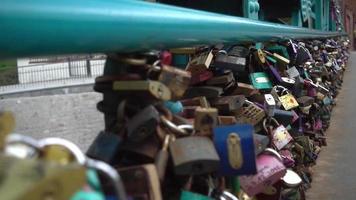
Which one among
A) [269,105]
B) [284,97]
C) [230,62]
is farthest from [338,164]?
[230,62]

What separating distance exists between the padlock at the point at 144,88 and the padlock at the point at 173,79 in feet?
0.09

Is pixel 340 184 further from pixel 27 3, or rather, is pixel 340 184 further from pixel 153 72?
pixel 27 3

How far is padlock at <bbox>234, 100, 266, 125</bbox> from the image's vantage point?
1746mm

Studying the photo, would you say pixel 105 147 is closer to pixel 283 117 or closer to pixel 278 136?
pixel 278 136

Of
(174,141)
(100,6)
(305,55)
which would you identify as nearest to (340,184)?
(305,55)

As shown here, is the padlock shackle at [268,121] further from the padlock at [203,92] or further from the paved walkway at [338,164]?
the paved walkway at [338,164]

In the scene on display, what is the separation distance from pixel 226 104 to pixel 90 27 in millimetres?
920

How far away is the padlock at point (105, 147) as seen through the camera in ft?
2.80

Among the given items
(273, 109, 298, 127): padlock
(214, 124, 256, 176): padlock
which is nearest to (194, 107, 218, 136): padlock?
(214, 124, 256, 176): padlock

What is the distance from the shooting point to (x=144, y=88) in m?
0.89

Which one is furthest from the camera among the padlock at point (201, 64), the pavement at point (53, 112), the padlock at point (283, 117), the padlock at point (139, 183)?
the pavement at point (53, 112)

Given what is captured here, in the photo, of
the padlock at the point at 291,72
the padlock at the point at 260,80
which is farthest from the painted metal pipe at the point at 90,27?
the padlock at the point at 291,72

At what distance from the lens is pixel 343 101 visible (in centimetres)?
761

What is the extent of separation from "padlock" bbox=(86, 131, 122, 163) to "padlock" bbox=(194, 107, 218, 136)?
19cm
